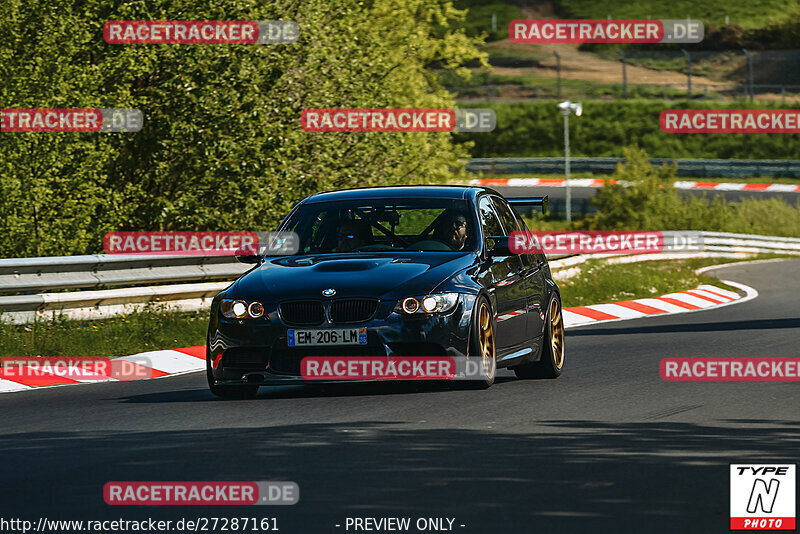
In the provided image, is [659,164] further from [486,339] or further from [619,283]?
[486,339]

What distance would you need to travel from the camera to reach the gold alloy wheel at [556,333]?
42.8 ft

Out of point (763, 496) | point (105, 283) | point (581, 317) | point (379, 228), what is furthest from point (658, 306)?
point (763, 496)

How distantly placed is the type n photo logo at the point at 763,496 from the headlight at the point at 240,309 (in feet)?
13.6

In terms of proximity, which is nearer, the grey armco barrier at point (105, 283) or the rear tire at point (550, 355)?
the rear tire at point (550, 355)

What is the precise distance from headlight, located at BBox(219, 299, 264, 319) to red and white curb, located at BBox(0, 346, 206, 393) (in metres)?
2.95

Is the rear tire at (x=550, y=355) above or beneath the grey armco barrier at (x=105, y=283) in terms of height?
beneath

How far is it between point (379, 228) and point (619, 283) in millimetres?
14301

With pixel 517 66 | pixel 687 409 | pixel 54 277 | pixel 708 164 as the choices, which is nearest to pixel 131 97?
pixel 54 277

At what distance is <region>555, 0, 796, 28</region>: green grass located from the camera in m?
111

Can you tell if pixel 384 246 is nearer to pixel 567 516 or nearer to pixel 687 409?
pixel 687 409

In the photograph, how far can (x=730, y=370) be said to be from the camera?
13.4 m

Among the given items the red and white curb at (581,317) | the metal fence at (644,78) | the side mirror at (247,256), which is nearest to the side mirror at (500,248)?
the red and white curb at (581,317)

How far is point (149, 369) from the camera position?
14680mm

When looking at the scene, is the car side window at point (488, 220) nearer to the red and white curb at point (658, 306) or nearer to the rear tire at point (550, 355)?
the rear tire at point (550, 355)
